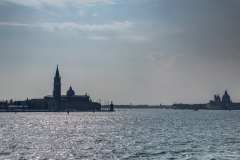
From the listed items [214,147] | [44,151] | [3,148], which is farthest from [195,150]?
[3,148]

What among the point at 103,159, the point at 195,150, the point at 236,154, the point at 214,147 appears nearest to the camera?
the point at 103,159

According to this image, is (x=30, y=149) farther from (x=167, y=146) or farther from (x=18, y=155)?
(x=167, y=146)

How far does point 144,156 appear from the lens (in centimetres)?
5925

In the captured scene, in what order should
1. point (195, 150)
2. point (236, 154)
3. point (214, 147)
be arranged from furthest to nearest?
point (214, 147) < point (195, 150) < point (236, 154)

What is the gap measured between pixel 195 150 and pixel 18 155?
21.1m

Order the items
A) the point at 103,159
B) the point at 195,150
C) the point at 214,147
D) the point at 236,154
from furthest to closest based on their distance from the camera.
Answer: the point at 214,147 < the point at 195,150 < the point at 236,154 < the point at 103,159

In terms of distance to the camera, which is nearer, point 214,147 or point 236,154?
point 236,154

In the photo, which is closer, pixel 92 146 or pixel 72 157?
pixel 72 157

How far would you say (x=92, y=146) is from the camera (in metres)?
72.9

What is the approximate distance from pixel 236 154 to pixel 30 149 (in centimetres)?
2555

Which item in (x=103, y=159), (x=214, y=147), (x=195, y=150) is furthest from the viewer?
(x=214, y=147)

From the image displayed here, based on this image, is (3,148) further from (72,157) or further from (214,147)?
(214,147)

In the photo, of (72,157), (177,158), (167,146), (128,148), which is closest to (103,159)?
(72,157)

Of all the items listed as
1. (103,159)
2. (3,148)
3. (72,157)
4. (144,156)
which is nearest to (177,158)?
(144,156)
